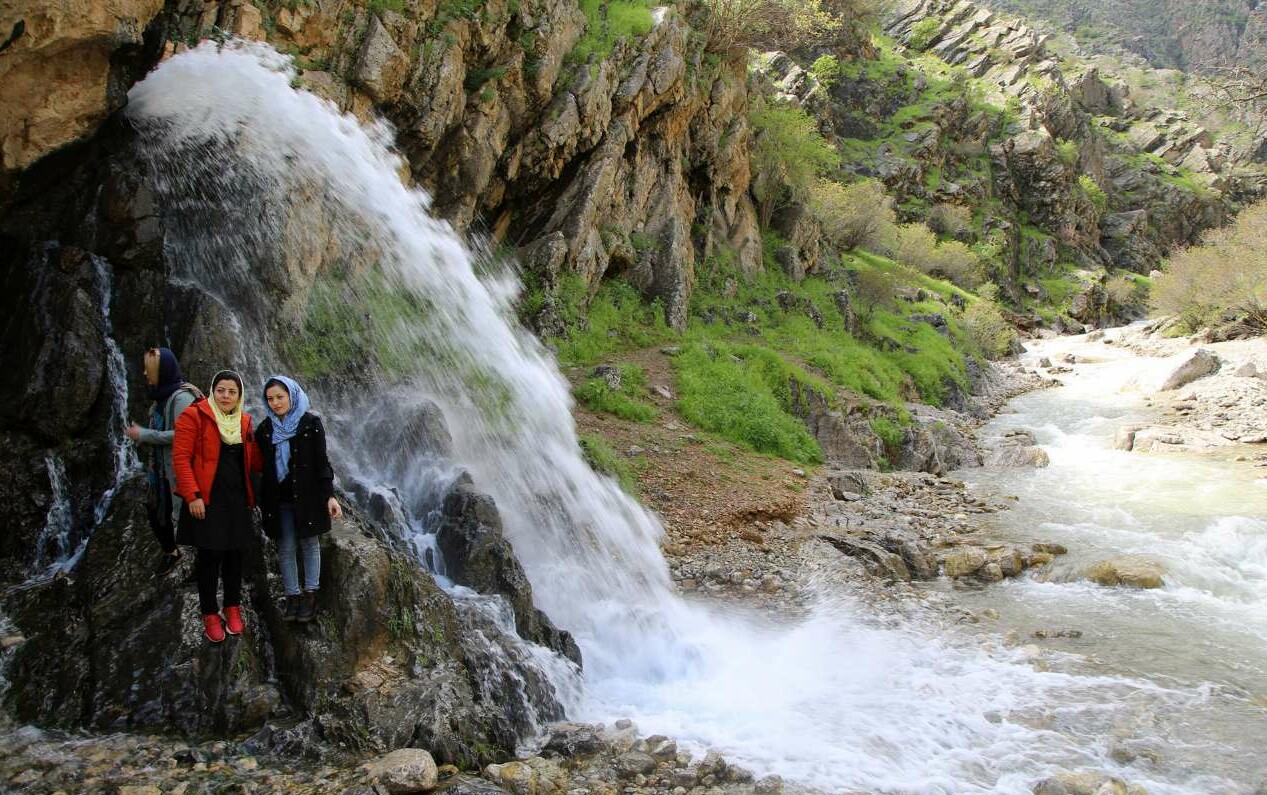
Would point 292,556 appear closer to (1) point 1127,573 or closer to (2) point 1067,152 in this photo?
(1) point 1127,573

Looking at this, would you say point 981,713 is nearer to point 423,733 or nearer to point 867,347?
point 423,733

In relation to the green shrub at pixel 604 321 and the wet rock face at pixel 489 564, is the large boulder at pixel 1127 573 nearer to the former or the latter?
the wet rock face at pixel 489 564

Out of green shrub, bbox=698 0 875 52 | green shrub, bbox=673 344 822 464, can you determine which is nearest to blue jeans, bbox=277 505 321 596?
green shrub, bbox=673 344 822 464

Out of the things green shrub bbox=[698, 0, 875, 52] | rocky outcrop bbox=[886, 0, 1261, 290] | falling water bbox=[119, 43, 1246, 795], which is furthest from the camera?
rocky outcrop bbox=[886, 0, 1261, 290]

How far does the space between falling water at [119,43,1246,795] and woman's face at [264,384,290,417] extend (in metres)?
2.61

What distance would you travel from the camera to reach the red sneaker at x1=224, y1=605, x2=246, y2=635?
5.62 m

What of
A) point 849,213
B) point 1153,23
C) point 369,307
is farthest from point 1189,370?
point 1153,23

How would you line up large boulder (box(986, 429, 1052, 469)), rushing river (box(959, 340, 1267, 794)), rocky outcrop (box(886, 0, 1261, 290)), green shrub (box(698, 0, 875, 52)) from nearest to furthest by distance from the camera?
rushing river (box(959, 340, 1267, 794)), large boulder (box(986, 429, 1052, 469)), green shrub (box(698, 0, 875, 52)), rocky outcrop (box(886, 0, 1261, 290))

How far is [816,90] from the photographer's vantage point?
56.3m

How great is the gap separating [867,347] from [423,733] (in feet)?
80.2

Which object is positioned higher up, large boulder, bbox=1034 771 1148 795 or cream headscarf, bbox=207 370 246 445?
cream headscarf, bbox=207 370 246 445

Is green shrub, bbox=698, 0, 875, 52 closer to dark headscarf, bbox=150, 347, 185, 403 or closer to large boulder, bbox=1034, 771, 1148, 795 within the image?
dark headscarf, bbox=150, 347, 185, 403

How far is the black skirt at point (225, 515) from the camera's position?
537cm

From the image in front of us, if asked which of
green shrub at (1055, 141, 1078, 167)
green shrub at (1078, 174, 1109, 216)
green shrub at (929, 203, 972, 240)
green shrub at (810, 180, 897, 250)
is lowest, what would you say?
green shrub at (810, 180, 897, 250)
